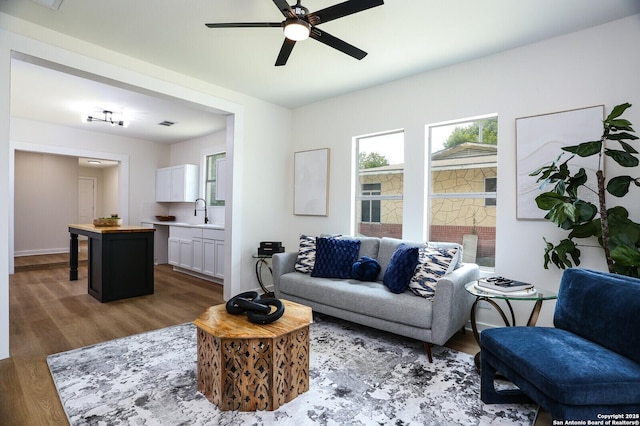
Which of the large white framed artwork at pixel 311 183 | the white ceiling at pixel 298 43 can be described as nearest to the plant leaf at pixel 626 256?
the white ceiling at pixel 298 43

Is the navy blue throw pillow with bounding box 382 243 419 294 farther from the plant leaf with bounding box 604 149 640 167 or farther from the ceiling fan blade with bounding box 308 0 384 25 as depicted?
the ceiling fan blade with bounding box 308 0 384 25

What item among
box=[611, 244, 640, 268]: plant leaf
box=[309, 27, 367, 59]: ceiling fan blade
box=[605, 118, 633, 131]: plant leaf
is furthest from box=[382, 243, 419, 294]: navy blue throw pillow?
box=[309, 27, 367, 59]: ceiling fan blade

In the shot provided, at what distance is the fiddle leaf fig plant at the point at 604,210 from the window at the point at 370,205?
1.86 m

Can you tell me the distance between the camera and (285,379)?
200cm

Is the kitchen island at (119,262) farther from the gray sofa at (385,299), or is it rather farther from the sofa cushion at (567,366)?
the sofa cushion at (567,366)

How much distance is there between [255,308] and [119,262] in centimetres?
302

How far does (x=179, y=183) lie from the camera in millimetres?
6395

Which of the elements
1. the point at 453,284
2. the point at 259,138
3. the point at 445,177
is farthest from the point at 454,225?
the point at 259,138

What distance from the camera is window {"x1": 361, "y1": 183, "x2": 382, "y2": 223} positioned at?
A: 4.07 metres

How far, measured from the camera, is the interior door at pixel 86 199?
10053mm

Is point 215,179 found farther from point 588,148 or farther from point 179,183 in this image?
point 588,148

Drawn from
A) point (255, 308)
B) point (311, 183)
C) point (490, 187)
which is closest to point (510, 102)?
point (490, 187)

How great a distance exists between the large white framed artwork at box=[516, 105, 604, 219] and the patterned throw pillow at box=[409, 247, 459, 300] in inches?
30.1

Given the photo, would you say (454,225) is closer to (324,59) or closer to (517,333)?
(517,333)
